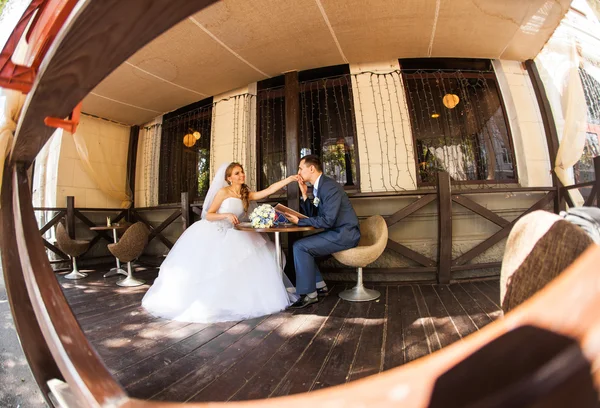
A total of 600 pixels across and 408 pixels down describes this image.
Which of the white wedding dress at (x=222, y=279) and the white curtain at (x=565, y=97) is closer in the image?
the white curtain at (x=565, y=97)

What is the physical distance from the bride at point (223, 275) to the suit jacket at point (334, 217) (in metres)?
0.39

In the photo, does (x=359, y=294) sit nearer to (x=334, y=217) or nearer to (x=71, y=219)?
(x=334, y=217)

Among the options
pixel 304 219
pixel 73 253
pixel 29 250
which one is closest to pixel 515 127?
pixel 29 250

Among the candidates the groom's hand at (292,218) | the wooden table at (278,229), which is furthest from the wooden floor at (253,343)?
the groom's hand at (292,218)

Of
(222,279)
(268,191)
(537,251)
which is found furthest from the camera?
(268,191)

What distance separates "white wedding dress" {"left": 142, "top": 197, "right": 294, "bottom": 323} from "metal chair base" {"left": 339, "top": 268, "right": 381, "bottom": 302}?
39 centimetres

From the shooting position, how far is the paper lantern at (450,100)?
2.34 ft

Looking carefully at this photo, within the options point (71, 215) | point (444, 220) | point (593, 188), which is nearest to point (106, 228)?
point (71, 215)

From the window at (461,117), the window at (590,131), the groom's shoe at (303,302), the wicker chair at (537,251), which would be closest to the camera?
the wicker chair at (537,251)

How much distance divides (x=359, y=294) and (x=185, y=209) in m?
1.22

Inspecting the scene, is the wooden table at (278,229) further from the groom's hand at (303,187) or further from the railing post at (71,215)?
the railing post at (71,215)

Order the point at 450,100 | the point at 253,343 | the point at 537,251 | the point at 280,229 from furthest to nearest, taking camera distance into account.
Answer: the point at 280,229
the point at 253,343
the point at 450,100
the point at 537,251

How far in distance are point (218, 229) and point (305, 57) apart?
1147mm

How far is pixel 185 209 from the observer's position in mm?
808
